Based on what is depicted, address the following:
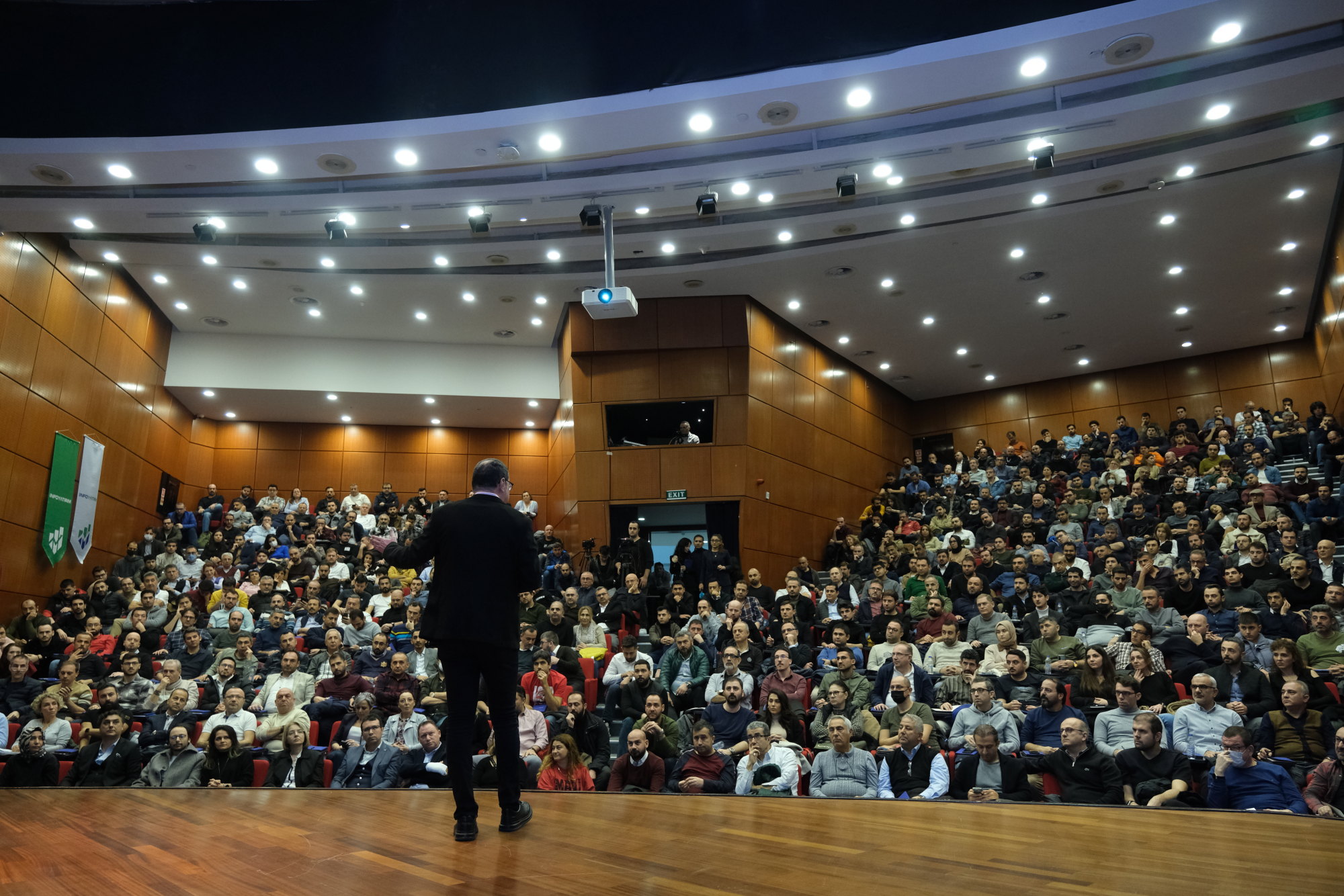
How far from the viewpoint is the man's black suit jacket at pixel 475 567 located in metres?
2.42

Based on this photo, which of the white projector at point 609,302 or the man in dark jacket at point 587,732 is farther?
the white projector at point 609,302

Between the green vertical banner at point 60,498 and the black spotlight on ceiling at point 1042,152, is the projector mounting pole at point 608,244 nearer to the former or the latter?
the black spotlight on ceiling at point 1042,152

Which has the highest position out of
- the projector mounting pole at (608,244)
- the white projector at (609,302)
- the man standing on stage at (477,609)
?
the projector mounting pole at (608,244)

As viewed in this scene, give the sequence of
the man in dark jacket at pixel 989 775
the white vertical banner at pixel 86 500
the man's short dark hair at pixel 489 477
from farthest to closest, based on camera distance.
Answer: the white vertical banner at pixel 86 500 → the man in dark jacket at pixel 989 775 → the man's short dark hair at pixel 489 477

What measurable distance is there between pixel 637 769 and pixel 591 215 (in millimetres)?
5382

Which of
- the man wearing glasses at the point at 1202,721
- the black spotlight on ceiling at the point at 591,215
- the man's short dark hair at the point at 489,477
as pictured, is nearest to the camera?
the man's short dark hair at the point at 489,477

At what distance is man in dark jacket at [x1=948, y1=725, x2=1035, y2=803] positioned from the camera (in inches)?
172

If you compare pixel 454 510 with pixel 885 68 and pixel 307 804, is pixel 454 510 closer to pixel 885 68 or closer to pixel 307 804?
pixel 307 804

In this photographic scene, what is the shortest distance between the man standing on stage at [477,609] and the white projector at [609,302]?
5301mm

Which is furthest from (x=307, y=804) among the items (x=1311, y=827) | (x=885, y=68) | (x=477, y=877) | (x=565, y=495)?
(x=565, y=495)

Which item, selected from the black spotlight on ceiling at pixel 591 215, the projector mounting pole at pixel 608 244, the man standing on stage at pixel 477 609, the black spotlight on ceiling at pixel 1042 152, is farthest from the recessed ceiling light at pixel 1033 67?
the man standing on stage at pixel 477 609

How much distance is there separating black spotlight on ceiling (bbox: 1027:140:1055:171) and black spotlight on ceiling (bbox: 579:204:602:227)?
385cm

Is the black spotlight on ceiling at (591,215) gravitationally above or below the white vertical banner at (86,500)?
above

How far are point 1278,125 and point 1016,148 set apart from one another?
2.31m
